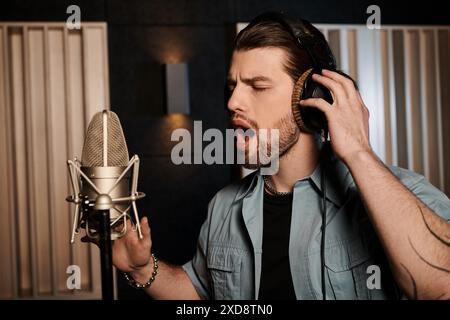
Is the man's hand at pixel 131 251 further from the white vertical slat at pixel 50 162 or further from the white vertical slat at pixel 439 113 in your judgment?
the white vertical slat at pixel 439 113

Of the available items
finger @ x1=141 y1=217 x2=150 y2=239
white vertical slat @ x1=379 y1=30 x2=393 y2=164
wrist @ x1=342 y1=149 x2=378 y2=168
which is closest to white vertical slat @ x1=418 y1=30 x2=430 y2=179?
white vertical slat @ x1=379 y1=30 x2=393 y2=164

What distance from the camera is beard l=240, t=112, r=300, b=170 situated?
59.3 inches

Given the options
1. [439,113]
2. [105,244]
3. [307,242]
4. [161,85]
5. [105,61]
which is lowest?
[307,242]

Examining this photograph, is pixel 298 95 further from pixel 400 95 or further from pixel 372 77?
pixel 400 95

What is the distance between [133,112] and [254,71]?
196cm

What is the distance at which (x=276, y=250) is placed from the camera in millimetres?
1509

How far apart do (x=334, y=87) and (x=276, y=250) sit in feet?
1.70

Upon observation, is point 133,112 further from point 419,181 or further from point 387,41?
point 419,181

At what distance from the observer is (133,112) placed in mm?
3375

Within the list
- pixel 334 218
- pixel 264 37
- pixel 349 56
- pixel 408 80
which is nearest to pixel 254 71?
pixel 264 37

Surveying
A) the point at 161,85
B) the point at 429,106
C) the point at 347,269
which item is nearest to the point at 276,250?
the point at 347,269

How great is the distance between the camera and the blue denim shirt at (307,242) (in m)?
1.38

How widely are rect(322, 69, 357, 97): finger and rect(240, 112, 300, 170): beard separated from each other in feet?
0.91

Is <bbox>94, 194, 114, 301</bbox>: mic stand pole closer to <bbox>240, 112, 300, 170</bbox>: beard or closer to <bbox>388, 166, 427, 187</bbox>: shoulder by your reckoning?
<bbox>240, 112, 300, 170</bbox>: beard
